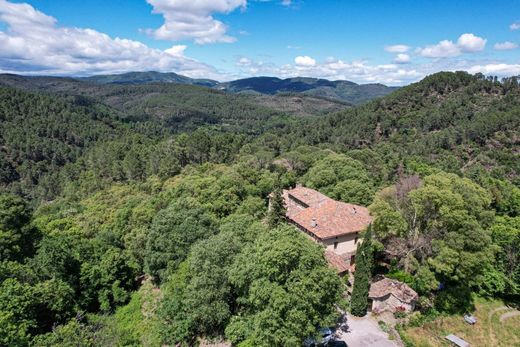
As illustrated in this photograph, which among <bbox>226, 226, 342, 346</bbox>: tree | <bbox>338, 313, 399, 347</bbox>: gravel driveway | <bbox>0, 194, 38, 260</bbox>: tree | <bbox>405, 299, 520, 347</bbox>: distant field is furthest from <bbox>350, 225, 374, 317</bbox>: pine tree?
<bbox>0, 194, 38, 260</bbox>: tree

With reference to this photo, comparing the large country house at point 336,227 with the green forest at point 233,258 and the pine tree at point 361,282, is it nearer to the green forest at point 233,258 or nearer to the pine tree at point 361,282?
the green forest at point 233,258

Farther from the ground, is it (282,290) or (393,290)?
(282,290)

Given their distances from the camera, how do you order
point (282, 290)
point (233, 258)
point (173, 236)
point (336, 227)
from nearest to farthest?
point (282, 290), point (233, 258), point (173, 236), point (336, 227)

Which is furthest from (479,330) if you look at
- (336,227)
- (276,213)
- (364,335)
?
(276,213)

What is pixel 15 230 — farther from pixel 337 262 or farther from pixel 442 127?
pixel 442 127

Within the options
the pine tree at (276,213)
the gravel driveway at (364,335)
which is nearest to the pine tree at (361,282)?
the gravel driveway at (364,335)

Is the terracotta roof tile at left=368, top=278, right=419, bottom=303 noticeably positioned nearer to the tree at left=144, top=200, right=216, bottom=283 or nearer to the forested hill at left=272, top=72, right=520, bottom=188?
the tree at left=144, top=200, right=216, bottom=283
